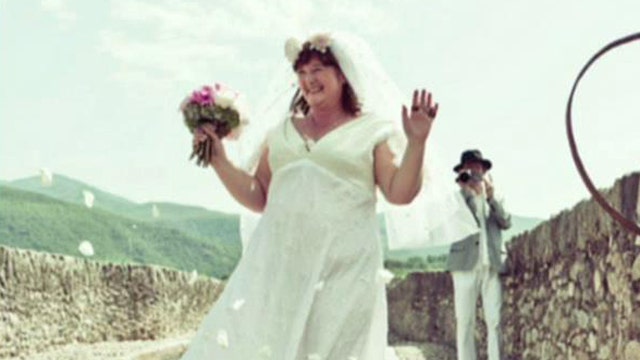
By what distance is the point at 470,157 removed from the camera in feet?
32.6

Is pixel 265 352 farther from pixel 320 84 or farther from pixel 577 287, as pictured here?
pixel 577 287

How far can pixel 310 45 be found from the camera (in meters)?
4.19

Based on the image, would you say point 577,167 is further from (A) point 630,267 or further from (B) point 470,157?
(B) point 470,157

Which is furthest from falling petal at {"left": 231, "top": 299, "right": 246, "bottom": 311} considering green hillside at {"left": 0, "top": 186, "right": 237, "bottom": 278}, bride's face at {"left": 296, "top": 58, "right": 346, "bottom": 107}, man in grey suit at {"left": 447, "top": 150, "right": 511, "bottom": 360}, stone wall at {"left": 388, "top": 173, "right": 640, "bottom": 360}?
green hillside at {"left": 0, "top": 186, "right": 237, "bottom": 278}

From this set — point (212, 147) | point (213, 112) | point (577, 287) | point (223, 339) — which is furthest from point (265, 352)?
point (577, 287)

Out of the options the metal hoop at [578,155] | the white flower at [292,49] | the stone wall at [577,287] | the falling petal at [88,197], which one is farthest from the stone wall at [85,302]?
the metal hoop at [578,155]

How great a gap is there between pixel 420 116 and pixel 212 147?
91 cm

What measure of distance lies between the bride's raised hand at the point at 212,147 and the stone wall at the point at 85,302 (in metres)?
10.3

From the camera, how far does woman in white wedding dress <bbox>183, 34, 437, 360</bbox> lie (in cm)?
391

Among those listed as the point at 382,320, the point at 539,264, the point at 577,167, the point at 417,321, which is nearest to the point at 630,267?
the point at 382,320

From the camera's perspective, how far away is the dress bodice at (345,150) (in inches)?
158

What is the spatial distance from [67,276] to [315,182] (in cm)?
1295

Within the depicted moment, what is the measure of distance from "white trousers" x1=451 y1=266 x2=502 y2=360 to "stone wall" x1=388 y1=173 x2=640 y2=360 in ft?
1.10

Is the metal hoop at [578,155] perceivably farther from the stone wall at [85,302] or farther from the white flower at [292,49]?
the stone wall at [85,302]
